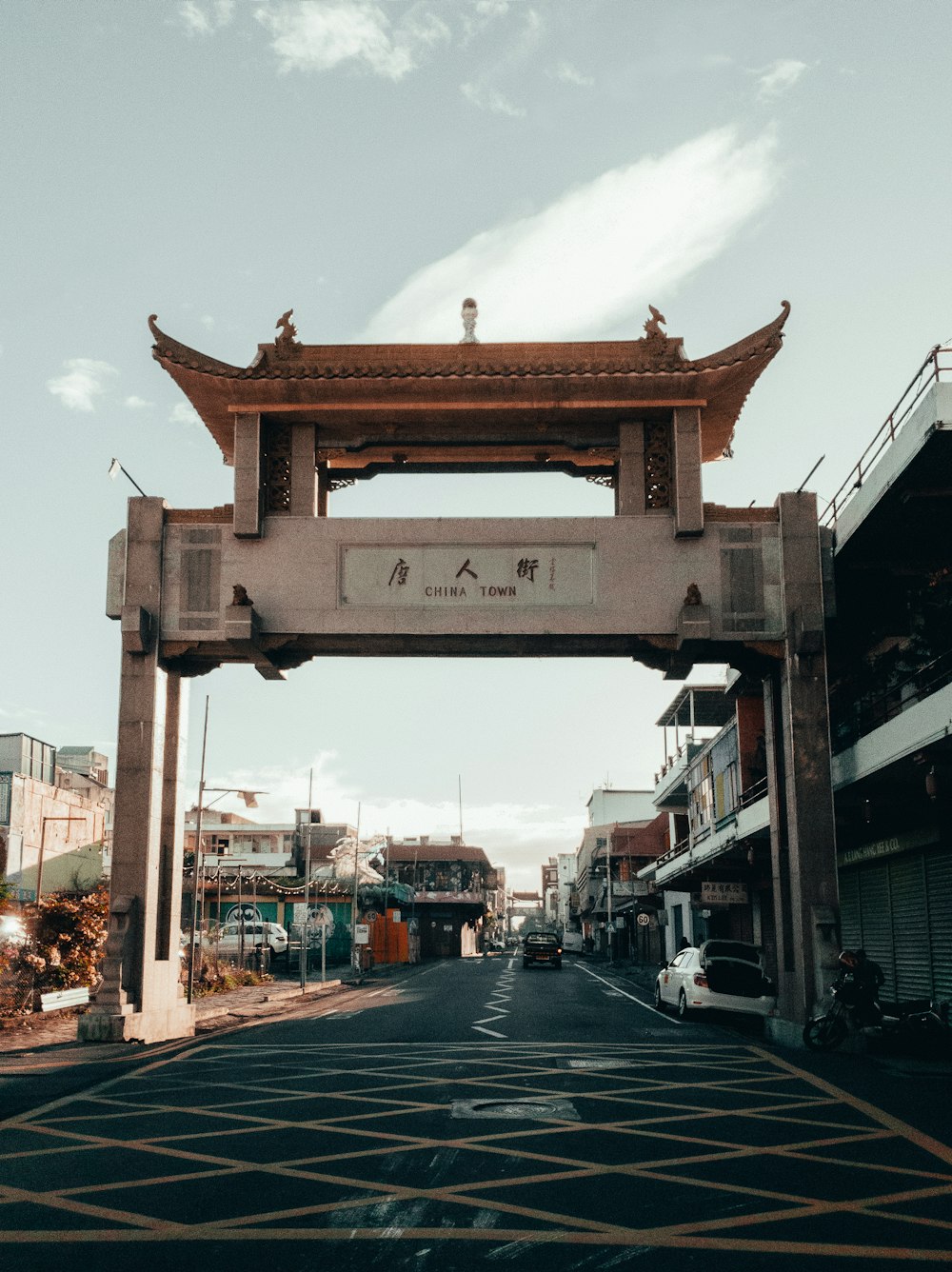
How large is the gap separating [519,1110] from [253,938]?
4192 centimetres

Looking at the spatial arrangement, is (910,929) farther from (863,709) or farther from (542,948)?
(542,948)

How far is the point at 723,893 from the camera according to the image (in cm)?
3503

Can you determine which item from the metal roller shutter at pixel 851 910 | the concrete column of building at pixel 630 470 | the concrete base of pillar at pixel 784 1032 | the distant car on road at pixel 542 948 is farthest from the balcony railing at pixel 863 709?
the distant car on road at pixel 542 948

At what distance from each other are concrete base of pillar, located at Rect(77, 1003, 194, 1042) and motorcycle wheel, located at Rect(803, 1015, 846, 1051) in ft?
34.0

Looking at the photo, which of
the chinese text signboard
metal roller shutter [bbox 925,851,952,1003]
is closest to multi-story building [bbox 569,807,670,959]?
the chinese text signboard

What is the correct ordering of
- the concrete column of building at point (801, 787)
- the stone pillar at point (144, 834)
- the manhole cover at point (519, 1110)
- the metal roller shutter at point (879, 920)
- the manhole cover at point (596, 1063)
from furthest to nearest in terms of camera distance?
the metal roller shutter at point (879, 920) → the stone pillar at point (144, 834) → the concrete column of building at point (801, 787) → the manhole cover at point (596, 1063) → the manhole cover at point (519, 1110)

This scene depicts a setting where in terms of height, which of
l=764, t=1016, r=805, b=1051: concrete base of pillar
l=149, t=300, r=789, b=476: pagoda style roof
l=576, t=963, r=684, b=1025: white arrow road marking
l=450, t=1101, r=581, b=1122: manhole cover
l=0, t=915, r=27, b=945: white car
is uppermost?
l=149, t=300, r=789, b=476: pagoda style roof

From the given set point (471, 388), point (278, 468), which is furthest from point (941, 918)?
point (278, 468)

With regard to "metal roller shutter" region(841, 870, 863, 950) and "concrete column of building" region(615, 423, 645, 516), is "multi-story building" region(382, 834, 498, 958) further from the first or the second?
"concrete column of building" region(615, 423, 645, 516)

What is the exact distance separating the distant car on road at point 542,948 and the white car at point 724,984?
29864mm

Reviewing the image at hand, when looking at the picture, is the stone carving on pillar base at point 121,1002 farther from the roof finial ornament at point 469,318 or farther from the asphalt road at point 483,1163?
the roof finial ornament at point 469,318

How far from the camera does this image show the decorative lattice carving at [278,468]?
2170cm

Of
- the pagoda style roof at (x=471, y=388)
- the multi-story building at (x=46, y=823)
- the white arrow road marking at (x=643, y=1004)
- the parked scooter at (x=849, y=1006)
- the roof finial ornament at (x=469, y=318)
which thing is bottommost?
the white arrow road marking at (x=643, y=1004)

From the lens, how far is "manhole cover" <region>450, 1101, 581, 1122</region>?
11203mm
